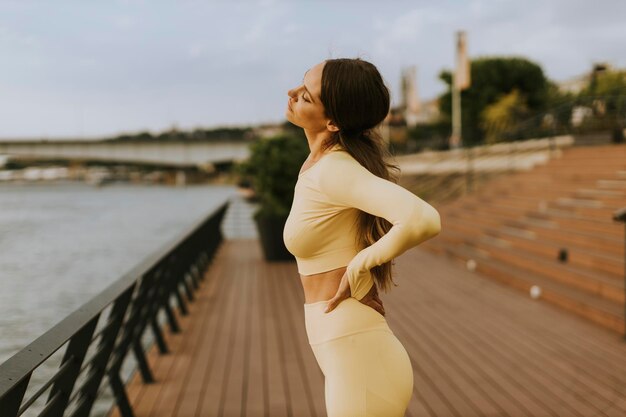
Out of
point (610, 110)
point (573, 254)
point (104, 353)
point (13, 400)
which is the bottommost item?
point (573, 254)

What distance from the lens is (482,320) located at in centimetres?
667

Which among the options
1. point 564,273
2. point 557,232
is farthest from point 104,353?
point 557,232

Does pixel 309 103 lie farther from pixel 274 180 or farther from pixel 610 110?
pixel 610 110

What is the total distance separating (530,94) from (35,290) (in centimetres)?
4991

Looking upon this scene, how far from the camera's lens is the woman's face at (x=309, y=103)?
1707 millimetres

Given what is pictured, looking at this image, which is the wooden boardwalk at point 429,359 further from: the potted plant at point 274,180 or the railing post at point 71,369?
the potted plant at point 274,180

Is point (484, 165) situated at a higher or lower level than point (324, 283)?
lower

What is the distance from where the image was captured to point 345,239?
5.64ft

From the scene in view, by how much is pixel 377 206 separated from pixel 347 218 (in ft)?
0.57

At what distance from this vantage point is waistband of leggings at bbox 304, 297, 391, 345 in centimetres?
169

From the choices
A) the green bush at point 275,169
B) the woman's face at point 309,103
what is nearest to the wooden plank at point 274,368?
the woman's face at point 309,103

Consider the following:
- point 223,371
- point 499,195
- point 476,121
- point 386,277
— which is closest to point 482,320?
point 223,371

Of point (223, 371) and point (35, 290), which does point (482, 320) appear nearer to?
point (223, 371)

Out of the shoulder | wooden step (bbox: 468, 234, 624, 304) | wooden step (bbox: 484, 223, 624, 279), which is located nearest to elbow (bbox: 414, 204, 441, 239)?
the shoulder
